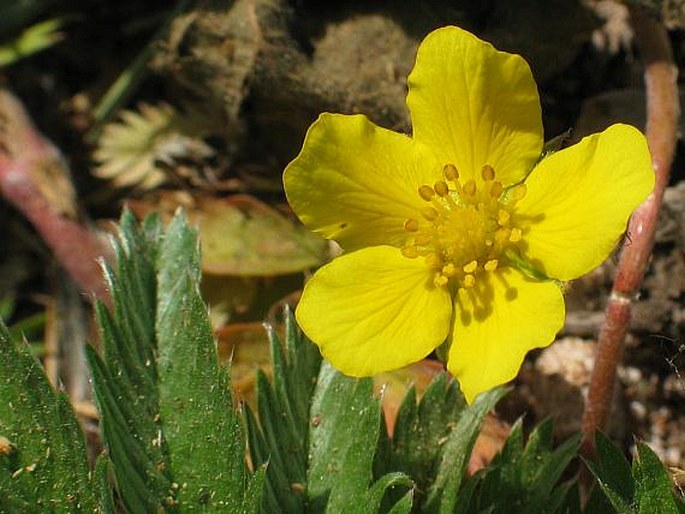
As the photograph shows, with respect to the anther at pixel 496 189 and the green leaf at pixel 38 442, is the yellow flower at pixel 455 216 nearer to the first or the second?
the anther at pixel 496 189

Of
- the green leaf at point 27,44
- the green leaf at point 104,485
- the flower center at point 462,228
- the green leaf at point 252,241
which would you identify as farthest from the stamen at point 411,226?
the green leaf at point 27,44

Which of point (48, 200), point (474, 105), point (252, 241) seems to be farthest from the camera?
point (48, 200)

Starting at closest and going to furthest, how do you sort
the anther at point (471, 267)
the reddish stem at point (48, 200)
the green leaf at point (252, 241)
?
1. the anther at point (471, 267)
2. the green leaf at point (252, 241)
3. the reddish stem at point (48, 200)

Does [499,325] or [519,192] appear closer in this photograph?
[499,325]

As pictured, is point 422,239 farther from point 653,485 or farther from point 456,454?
point 653,485

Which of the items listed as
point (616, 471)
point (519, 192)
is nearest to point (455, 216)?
point (519, 192)

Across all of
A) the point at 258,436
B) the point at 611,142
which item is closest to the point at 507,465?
the point at 258,436

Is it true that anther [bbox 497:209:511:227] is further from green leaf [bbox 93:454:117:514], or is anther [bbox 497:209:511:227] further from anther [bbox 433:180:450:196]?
green leaf [bbox 93:454:117:514]
